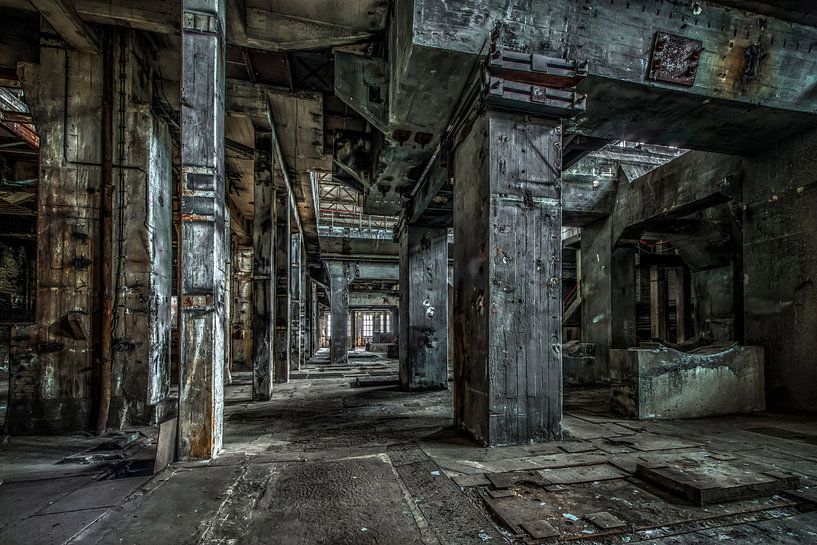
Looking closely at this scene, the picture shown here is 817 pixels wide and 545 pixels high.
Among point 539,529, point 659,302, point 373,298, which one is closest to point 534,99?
point 539,529

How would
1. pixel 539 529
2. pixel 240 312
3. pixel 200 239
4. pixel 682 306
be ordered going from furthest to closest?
pixel 682 306
pixel 240 312
pixel 200 239
pixel 539 529

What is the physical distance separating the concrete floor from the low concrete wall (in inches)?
16.5

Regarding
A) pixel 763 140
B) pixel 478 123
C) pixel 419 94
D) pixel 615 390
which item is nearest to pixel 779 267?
Result: pixel 763 140

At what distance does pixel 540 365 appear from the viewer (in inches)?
149

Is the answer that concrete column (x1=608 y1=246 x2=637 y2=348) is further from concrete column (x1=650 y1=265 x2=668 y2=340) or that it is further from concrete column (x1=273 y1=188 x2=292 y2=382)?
concrete column (x1=273 y1=188 x2=292 y2=382)

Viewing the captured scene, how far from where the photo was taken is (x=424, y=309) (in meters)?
7.67

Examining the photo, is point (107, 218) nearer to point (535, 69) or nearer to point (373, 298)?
point (535, 69)

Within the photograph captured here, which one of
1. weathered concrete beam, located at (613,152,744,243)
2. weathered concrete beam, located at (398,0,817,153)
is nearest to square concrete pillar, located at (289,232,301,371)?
weathered concrete beam, located at (398,0,817,153)

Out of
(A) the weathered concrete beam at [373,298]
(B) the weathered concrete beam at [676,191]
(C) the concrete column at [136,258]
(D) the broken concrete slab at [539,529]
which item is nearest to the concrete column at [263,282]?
(C) the concrete column at [136,258]

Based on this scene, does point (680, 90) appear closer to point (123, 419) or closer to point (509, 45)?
point (509, 45)

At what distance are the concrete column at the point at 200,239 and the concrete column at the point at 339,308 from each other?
34.7ft

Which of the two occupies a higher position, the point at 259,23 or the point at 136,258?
the point at 259,23

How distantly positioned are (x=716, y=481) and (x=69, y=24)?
7997mm

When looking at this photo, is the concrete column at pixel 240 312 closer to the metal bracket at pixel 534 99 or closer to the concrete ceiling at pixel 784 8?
the metal bracket at pixel 534 99
